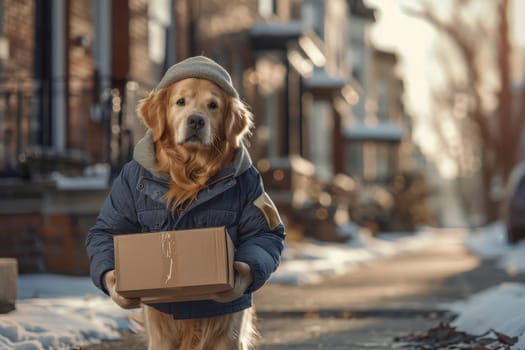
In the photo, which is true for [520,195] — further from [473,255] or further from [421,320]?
[421,320]

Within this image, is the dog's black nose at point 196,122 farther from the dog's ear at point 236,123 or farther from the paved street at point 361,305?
the paved street at point 361,305

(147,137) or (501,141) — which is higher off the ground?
(147,137)

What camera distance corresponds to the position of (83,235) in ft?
36.8

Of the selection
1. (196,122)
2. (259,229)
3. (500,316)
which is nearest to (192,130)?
(196,122)

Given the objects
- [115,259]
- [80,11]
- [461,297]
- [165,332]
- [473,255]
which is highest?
[80,11]

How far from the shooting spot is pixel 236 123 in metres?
4.43

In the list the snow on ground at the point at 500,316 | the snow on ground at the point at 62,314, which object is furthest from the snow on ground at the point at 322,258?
the snow on ground at the point at 500,316

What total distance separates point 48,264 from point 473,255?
12189mm

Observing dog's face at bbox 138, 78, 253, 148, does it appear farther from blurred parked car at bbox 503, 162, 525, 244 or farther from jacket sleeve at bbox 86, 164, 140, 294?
blurred parked car at bbox 503, 162, 525, 244

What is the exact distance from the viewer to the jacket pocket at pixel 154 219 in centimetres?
434

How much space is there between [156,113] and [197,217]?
461mm

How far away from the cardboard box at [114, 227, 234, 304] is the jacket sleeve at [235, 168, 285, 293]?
0.23 meters

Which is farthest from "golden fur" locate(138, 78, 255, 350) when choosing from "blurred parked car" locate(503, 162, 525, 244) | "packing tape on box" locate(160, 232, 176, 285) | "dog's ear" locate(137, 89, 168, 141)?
"blurred parked car" locate(503, 162, 525, 244)

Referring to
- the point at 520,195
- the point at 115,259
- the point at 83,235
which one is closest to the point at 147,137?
the point at 115,259
